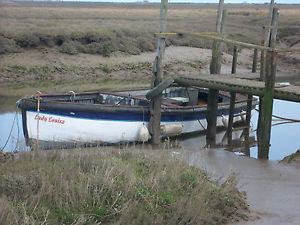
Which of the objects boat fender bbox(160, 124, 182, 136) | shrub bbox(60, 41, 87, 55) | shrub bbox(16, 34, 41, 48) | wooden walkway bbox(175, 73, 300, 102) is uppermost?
wooden walkway bbox(175, 73, 300, 102)

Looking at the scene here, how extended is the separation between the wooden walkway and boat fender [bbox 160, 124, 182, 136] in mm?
1281

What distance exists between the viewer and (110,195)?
5867 mm

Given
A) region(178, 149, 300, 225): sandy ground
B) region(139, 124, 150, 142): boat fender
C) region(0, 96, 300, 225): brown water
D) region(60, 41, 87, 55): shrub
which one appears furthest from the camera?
region(60, 41, 87, 55): shrub

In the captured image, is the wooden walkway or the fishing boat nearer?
the wooden walkway

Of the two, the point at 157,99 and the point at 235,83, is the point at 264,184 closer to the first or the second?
the point at 235,83

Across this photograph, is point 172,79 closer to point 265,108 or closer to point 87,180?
point 265,108

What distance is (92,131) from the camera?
1192 centimetres

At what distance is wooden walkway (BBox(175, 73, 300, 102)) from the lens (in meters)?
10.4

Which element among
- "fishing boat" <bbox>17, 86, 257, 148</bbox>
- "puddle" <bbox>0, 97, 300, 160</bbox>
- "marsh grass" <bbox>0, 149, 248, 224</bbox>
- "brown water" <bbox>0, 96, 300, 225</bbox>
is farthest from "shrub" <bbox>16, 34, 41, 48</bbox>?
"marsh grass" <bbox>0, 149, 248, 224</bbox>

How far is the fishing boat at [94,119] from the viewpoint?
11.5 meters

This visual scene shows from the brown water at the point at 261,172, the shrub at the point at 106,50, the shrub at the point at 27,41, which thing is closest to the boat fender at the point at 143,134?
the brown water at the point at 261,172

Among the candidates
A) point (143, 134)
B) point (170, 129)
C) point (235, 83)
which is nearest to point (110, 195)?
point (235, 83)

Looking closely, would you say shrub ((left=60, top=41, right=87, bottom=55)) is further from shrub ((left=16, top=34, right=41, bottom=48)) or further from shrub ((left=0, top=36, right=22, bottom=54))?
shrub ((left=0, top=36, right=22, bottom=54))

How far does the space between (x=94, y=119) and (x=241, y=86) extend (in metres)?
3.77
